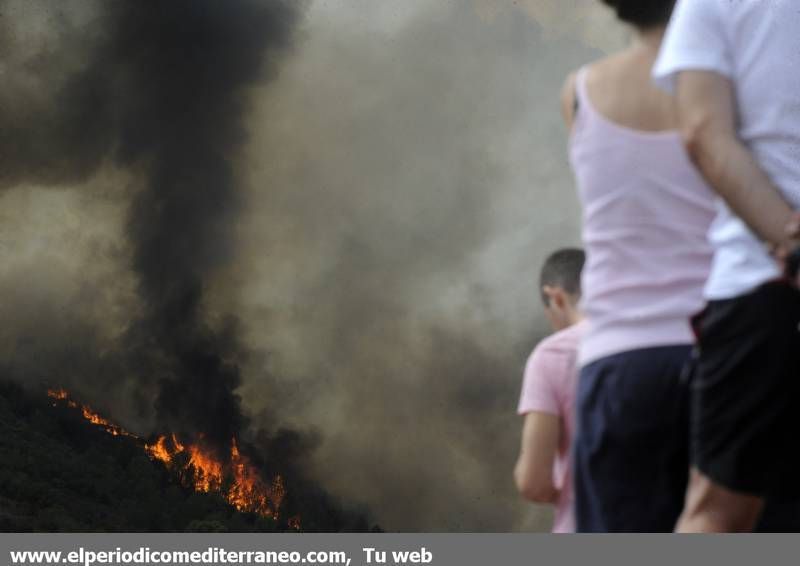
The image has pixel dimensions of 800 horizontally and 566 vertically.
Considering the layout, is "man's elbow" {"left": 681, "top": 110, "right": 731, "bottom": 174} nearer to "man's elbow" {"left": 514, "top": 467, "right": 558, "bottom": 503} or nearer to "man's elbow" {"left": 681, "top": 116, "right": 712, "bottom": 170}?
"man's elbow" {"left": 681, "top": 116, "right": 712, "bottom": 170}

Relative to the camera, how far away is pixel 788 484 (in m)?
1.67

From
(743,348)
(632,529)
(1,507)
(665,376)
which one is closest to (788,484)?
(743,348)

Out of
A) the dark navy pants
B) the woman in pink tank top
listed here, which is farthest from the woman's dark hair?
the dark navy pants

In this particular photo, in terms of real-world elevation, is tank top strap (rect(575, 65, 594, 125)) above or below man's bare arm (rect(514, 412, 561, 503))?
above

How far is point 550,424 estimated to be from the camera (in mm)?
2838

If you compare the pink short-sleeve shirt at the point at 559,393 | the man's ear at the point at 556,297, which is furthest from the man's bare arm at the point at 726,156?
the man's ear at the point at 556,297

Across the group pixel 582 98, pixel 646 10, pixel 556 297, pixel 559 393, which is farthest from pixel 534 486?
pixel 646 10

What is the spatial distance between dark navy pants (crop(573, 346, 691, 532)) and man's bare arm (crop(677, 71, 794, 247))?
16.6 inches

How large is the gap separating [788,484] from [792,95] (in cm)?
68

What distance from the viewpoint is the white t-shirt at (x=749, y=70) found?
1772 mm

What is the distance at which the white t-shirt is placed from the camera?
1.77 meters

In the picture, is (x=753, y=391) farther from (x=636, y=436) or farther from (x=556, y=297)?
(x=556, y=297)

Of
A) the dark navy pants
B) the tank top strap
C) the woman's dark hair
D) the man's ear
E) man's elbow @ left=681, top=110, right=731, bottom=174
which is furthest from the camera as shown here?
the man's ear

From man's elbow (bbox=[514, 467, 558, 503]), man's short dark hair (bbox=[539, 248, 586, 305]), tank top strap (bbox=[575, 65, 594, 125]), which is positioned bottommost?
man's elbow (bbox=[514, 467, 558, 503])
